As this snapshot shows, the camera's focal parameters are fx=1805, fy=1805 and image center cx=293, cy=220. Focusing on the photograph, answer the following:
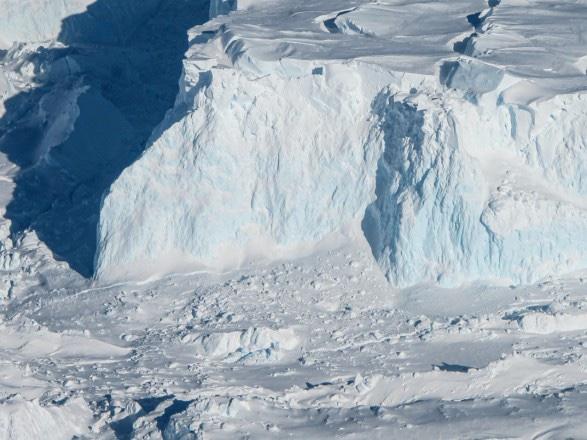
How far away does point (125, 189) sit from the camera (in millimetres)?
30953

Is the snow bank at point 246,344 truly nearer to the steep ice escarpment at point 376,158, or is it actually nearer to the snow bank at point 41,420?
the steep ice escarpment at point 376,158

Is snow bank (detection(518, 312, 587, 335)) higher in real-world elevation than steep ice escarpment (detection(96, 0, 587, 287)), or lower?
lower

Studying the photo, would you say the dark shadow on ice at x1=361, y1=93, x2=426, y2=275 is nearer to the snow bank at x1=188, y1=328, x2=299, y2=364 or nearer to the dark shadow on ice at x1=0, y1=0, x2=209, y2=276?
the snow bank at x1=188, y1=328, x2=299, y2=364

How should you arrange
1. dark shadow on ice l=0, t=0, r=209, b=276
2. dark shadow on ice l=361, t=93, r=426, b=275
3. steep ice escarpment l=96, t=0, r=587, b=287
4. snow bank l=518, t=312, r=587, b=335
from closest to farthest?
snow bank l=518, t=312, r=587, b=335, steep ice escarpment l=96, t=0, r=587, b=287, dark shadow on ice l=361, t=93, r=426, b=275, dark shadow on ice l=0, t=0, r=209, b=276

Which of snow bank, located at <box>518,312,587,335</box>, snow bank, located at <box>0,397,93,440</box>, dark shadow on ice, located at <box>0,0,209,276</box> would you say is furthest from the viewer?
dark shadow on ice, located at <box>0,0,209,276</box>

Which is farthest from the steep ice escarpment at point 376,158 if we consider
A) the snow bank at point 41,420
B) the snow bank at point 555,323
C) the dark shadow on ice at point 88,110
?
the snow bank at point 41,420

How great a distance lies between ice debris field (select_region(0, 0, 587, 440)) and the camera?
90.0 feet

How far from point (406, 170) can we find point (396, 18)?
484 cm

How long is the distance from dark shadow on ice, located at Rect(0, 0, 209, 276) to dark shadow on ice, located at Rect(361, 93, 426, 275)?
5406 millimetres

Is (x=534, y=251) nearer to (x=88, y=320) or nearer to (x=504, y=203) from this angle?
(x=504, y=203)

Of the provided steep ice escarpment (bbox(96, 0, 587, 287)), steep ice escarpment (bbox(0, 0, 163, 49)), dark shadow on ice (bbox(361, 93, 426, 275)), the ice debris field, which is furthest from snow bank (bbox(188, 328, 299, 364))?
steep ice escarpment (bbox(0, 0, 163, 49))

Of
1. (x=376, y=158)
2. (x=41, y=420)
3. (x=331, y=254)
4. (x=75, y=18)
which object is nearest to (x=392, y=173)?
(x=376, y=158)

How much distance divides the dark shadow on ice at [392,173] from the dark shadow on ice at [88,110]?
17.7 ft

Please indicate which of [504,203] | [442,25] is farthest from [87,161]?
[504,203]
